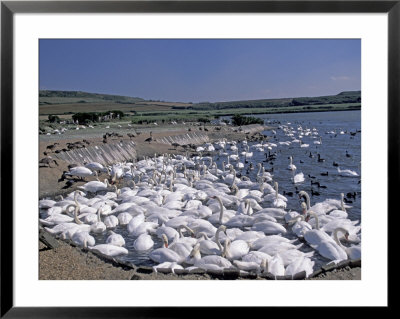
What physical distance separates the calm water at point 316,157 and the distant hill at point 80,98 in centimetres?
107

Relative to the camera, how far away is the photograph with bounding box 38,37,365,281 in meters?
3.44

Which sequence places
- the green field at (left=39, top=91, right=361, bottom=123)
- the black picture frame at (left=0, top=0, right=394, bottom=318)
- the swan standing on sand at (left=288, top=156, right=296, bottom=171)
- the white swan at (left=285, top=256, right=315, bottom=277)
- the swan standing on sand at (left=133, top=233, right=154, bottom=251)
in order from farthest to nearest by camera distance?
1. the swan standing on sand at (left=288, top=156, right=296, bottom=171)
2. the green field at (left=39, top=91, right=361, bottom=123)
3. the swan standing on sand at (left=133, top=233, right=154, bottom=251)
4. the white swan at (left=285, top=256, right=315, bottom=277)
5. the black picture frame at (left=0, top=0, right=394, bottom=318)

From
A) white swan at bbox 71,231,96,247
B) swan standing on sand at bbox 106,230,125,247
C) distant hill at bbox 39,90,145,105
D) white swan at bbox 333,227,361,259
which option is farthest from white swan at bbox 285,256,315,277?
distant hill at bbox 39,90,145,105

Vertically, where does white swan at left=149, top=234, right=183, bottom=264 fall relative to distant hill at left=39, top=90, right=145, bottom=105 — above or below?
below

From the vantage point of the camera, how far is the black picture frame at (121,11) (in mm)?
3184

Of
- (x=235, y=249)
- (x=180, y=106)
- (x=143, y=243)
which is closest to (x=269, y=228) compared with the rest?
(x=235, y=249)

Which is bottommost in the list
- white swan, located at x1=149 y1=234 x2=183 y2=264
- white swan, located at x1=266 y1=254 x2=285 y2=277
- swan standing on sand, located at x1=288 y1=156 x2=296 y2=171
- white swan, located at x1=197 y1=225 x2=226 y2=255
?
white swan, located at x1=266 y1=254 x2=285 y2=277

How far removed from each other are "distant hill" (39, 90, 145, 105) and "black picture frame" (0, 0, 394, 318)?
0.37m

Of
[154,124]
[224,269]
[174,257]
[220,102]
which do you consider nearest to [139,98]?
[154,124]

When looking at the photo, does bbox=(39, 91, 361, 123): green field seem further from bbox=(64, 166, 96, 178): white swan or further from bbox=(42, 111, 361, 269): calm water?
bbox=(64, 166, 96, 178): white swan

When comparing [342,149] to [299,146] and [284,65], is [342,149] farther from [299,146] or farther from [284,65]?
[284,65]

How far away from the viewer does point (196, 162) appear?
169 inches

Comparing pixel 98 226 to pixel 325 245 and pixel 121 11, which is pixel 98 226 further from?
pixel 325 245

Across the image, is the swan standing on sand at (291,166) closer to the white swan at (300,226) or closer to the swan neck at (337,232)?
the white swan at (300,226)
